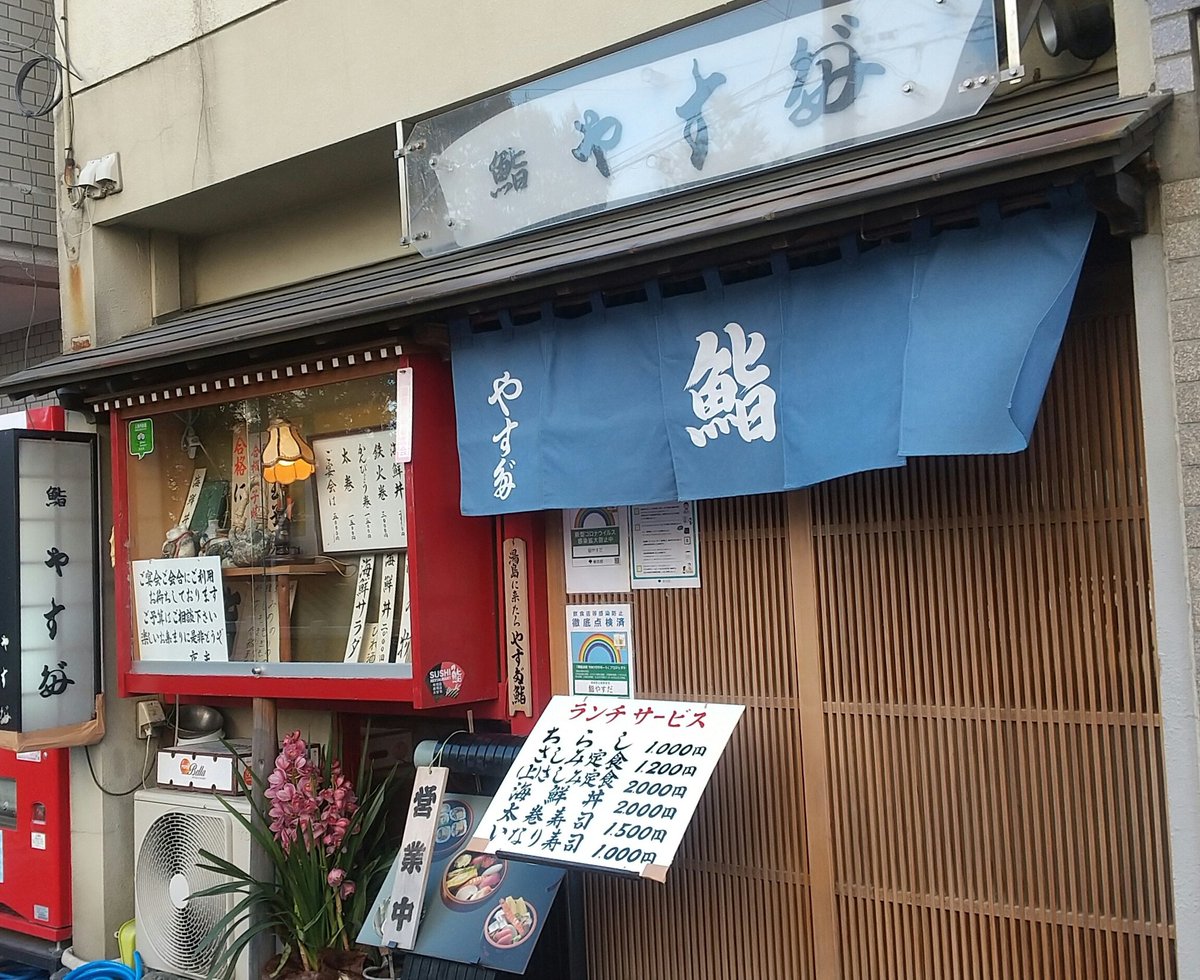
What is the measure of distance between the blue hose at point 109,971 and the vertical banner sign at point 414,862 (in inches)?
106

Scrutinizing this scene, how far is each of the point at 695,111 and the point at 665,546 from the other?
241cm

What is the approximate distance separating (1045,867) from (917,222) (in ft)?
9.66

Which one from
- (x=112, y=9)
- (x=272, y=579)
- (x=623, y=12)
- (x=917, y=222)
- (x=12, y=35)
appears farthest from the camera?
(x=12, y=35)

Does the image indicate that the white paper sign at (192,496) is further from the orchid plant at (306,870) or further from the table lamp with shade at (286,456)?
the orchid plant at (306,870)

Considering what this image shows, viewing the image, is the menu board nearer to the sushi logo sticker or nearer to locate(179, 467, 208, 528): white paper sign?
the sushi logo sticker

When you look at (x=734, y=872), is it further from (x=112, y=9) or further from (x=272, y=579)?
(x=112, y=9)

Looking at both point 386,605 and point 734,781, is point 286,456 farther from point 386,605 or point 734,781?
point 734,781

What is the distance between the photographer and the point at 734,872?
18.3 ft

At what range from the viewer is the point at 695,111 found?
5648 millimetres

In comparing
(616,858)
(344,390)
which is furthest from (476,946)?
(344,390)

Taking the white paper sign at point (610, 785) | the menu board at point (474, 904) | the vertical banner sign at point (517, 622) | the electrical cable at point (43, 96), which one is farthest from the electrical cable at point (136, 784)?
the electrical cable at point (43, 96)

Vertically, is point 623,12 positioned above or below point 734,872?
above

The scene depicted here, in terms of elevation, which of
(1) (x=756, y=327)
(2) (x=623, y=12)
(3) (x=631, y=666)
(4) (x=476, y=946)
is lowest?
(4) (x=476, y=946)

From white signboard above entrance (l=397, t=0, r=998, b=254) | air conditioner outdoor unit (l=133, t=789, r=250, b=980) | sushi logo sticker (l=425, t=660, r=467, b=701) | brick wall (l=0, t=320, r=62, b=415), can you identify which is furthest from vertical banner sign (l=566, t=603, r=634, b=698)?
brick wall (l=0, t=320, r=62, b=415)
